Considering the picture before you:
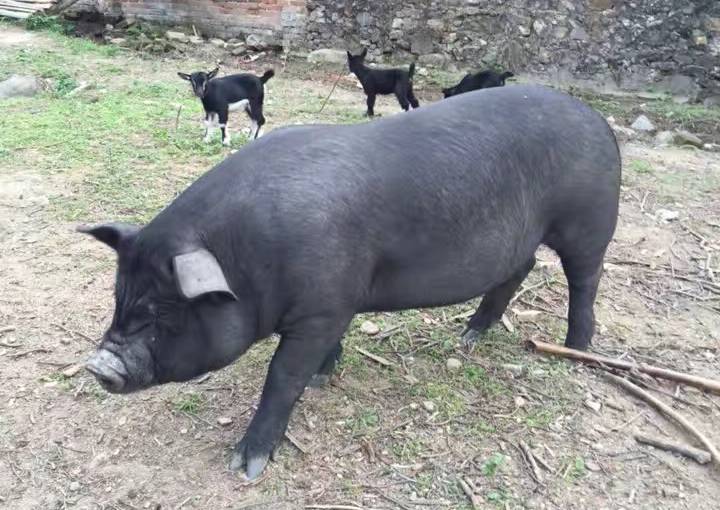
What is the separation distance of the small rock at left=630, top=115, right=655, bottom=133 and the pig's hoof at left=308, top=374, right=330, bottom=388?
605 cm

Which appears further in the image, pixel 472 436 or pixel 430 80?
pixel 430 80

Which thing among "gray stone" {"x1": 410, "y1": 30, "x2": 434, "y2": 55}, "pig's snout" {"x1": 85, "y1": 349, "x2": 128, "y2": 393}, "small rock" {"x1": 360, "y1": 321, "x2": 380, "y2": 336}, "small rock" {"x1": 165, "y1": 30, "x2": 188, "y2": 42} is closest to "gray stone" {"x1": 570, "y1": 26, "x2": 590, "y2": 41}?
"gray stone" {"x1": 410, "y1": 30, "x2": 434, "y2": 55}

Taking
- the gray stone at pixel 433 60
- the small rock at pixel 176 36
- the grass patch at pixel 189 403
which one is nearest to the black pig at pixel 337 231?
the grass patch at pixel 189 403

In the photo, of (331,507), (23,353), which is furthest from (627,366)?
(23,353)

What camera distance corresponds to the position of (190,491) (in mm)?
2760

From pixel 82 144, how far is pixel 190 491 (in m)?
4.42

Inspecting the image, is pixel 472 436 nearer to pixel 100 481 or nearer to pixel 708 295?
pixel 100 481

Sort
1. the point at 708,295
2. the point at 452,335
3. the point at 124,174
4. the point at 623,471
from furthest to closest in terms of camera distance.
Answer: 1. the point at 124,174
2. the point at 708,295
3. the point at 452,335
4. the point at 623,471

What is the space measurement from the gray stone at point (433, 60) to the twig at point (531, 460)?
26.7ft

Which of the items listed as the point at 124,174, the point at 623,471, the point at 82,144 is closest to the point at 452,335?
the point at 623,471

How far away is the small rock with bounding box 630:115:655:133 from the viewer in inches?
320

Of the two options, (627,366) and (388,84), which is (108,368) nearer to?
(627,366)

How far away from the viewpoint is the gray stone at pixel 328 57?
35.1ft

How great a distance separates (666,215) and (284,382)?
3.90 m
